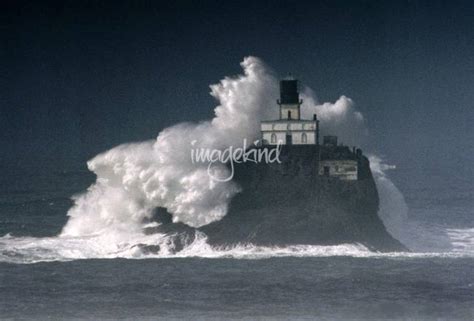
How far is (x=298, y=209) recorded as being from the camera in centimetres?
7469

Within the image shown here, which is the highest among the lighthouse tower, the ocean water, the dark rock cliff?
the lighthouse tower

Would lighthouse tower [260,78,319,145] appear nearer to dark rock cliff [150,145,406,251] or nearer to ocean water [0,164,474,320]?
dark rock cliff [150,145,406,251]

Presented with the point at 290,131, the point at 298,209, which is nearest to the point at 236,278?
the point at 298,209

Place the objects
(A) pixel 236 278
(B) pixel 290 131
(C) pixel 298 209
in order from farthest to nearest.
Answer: (B) pixel 290 131
(C) pixel 298 209
(A) pixel 236 278

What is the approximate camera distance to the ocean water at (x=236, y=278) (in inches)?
2186

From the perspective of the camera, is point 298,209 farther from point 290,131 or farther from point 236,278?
point 236,278

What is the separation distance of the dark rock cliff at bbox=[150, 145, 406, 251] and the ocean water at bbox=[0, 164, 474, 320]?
942 millimetres

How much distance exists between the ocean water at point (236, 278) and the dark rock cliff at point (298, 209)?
942 millimetres

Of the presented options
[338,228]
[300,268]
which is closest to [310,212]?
[338,228]

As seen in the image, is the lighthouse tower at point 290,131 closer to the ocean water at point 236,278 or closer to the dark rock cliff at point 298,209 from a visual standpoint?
the dark rock cliff at point 298,209

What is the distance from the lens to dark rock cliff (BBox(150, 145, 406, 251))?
73.2m

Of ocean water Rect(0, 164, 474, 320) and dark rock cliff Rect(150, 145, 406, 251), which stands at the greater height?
dark rock cliff Rect(150, 145, 406, 251)

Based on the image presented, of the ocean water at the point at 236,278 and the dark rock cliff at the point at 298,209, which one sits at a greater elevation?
the dark rock cliff at the point at 298,209

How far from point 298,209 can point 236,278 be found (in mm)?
11996
